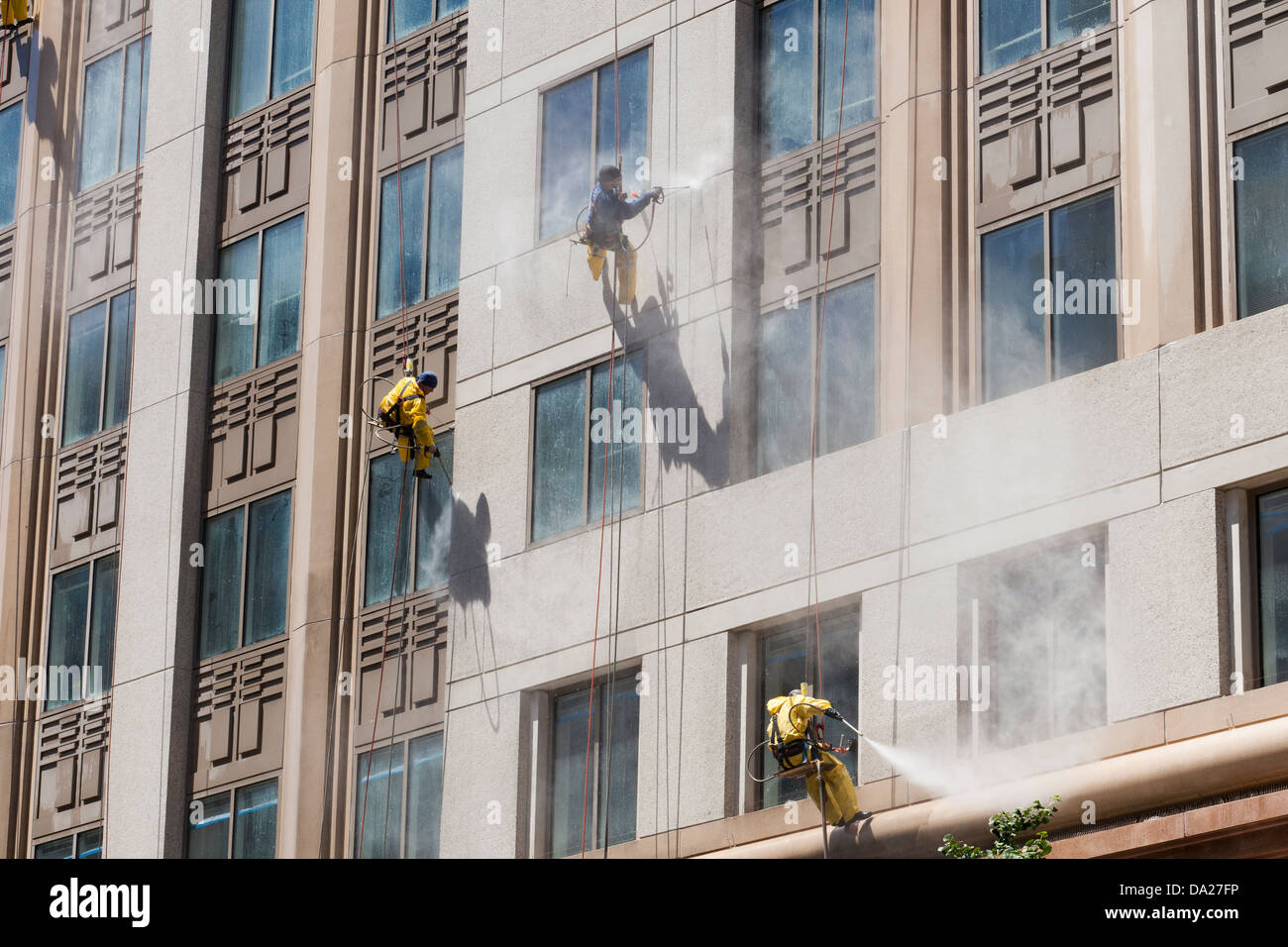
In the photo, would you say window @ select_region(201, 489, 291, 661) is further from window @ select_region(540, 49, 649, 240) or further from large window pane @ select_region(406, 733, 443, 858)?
window @ select_region(540, 49, 649, 240)

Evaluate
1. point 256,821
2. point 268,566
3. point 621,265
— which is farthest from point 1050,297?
point 256,821

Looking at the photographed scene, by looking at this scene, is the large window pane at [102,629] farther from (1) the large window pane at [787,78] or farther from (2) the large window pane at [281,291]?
(1) the large window pane at [787,78]

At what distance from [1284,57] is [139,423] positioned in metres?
19.1

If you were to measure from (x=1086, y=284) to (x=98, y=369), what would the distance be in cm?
1811

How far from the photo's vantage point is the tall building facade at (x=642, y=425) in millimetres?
26391

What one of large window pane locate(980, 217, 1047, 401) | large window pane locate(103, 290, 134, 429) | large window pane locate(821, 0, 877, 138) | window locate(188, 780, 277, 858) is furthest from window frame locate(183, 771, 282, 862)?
large window pane locate(980, 217, 1047, 401)

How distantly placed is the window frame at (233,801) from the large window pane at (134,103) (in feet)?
34.7

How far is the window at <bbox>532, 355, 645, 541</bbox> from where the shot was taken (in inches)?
1267

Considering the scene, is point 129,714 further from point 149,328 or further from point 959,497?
point 959,497

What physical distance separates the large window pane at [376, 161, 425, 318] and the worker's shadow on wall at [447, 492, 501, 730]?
10.9 ft

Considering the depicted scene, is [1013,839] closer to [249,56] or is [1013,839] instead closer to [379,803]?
[379,803]

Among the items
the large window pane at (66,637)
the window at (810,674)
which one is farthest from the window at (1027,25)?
the large window pane at (66,637)
